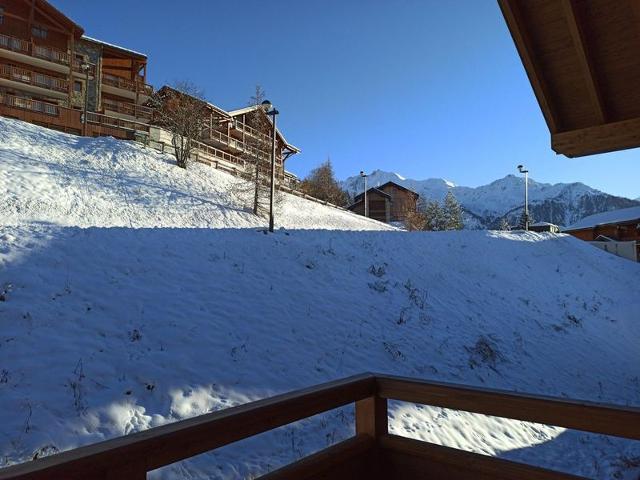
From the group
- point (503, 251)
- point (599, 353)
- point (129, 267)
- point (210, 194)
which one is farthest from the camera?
point (210, 194)

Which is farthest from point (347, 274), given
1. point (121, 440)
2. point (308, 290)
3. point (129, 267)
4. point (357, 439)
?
point (121, 440)

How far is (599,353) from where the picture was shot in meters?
13.4

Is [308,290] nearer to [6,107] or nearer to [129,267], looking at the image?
[129,267]

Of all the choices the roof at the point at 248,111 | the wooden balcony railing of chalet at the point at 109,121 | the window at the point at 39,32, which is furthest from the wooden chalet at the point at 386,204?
the window at the point at 39,32

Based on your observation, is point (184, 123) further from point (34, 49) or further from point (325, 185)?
point (325, 185)

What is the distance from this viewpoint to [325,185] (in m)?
60.2

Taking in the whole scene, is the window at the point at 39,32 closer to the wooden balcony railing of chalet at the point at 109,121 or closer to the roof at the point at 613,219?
the wooden balcony railing of chalet at the point at 109,121

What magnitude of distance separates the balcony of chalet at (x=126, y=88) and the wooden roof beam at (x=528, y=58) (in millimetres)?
43229

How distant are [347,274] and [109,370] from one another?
340 inches

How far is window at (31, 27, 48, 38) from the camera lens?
36.6 meters

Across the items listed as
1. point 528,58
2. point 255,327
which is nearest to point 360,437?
point 528,58

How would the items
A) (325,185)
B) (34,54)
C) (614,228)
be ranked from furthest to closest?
(325,185) → (614,228) → (34,54)

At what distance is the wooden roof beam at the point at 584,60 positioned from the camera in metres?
5.27

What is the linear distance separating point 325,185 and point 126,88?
92.8 feet
